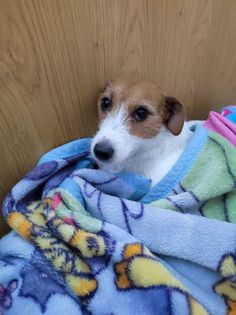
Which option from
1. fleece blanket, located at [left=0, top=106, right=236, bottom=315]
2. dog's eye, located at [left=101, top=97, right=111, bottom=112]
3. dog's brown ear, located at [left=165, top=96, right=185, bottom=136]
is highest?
dog's eye, located at [left=101, top=97, right=111, bottom=112]

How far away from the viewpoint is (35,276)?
2.74 feet

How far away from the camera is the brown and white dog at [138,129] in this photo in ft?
3.18

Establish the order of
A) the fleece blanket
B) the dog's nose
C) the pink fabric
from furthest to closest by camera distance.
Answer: the pink fabric → the dog's nose → the fleece blanket

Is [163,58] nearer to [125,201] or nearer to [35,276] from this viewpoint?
[125,201]

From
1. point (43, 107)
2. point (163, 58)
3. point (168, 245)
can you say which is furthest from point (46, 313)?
point (163, 58)

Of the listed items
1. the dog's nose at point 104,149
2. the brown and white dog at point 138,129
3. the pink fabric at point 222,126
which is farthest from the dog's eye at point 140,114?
the pink fabric at point 222,126

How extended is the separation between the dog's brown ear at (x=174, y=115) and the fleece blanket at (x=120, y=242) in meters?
0.11

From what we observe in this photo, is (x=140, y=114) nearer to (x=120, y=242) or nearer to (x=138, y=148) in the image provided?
(x=138, y=148)

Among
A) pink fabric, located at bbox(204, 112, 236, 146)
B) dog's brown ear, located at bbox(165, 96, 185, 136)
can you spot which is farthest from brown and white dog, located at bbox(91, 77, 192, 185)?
pink fabric, located at bbox(204, 112, 236, 146)

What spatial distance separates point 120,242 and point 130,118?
35cm

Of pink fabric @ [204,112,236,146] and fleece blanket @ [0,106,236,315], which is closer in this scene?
fleece blanket @ [0,106,236,315]

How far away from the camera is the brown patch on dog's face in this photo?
3.29ft

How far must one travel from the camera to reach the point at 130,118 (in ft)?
3.28

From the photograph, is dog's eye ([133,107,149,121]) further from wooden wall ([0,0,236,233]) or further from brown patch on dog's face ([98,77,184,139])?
wooden wall ([0,0,236,233])
